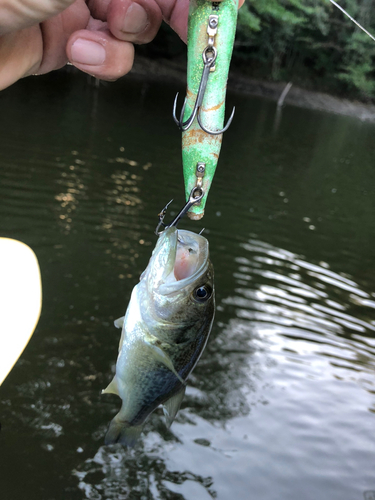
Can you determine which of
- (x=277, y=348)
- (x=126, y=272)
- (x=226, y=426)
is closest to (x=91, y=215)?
(x=126, y=272)

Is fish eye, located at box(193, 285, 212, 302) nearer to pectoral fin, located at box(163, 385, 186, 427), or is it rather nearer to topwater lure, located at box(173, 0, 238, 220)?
topwater lure, located at box(173, 0, 238, 220)

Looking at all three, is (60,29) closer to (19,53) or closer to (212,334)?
(19,53)

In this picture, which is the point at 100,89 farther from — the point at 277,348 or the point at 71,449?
the point at 71,449

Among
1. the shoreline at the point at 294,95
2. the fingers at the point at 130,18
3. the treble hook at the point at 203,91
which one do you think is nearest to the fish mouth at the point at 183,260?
the treble hook at the point at 203,91

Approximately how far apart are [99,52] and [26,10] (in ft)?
2.57

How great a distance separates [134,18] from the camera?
2.40 metres

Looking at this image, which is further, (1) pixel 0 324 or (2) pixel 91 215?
(2) pixel 91 215

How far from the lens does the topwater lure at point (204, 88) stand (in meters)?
1.67

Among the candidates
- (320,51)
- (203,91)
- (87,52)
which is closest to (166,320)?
(203,91)

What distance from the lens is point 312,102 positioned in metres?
41.3

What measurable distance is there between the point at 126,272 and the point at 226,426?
3197 mm

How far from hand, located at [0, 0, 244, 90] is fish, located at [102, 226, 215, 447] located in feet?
3.53

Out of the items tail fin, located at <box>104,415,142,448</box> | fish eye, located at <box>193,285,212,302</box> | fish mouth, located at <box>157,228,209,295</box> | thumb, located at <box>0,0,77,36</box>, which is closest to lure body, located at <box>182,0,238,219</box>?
fish mouth, located at <box>157,228,209,295</box>

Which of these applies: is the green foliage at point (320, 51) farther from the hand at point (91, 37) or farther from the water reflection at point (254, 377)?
the hand at point (91, 37)
